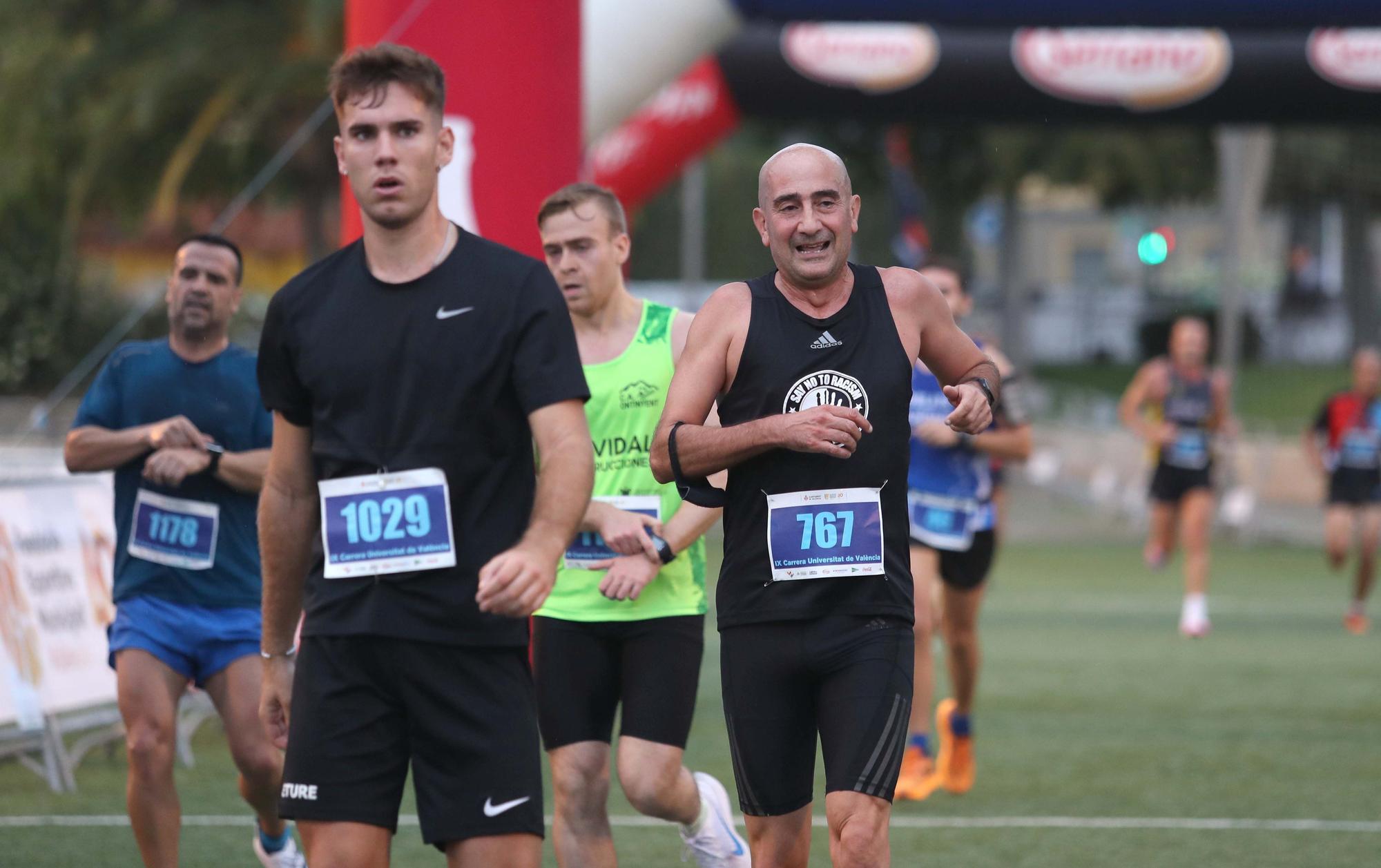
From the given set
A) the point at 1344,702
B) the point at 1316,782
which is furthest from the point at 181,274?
the point at 1344,702

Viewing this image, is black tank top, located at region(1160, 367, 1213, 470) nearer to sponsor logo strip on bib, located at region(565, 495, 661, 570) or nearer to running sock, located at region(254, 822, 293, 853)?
sponsor logo strip on bib, located at region(565, 495, 661, 570)

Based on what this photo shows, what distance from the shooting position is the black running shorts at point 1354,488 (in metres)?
16.6

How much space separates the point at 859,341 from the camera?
16.2 ft

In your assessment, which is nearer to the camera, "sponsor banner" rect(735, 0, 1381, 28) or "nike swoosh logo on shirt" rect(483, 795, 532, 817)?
"nike swoosh logo on shirt" rect(483, 795, 532, 817)

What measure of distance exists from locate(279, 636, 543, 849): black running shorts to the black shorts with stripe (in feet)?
3.24

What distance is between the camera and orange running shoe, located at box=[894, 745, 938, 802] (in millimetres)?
8648

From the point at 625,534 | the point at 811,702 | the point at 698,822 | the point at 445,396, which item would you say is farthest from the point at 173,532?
the point at 445,396

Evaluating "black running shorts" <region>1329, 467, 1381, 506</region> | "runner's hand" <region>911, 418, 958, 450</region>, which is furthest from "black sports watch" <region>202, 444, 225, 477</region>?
"black running shorts" <region>1329, 467, 1381, 506</region>

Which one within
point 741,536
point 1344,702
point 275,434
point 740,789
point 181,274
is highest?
point 181,274

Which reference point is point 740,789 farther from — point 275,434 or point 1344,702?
point 1344,702

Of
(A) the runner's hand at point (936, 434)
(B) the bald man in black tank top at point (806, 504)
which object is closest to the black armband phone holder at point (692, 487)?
(B) the bald man in black tank top at point (806, 504)

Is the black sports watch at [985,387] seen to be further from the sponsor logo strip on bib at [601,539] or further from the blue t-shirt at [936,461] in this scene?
the blue t-shirt at [936,461]

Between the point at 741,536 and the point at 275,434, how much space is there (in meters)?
1.31

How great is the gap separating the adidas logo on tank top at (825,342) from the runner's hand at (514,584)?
1.37 m
